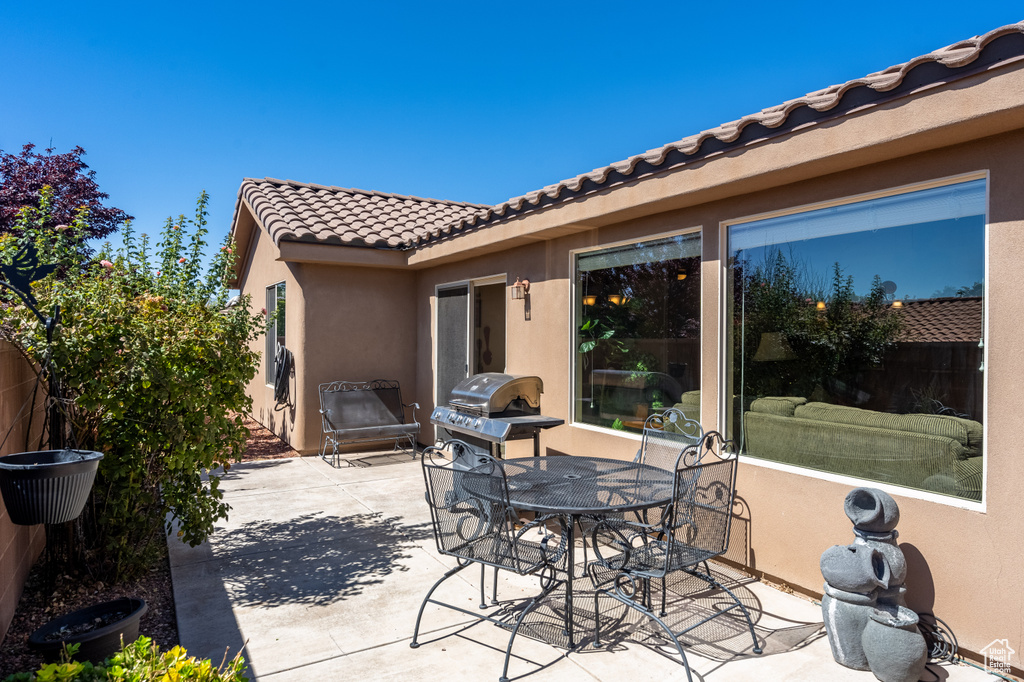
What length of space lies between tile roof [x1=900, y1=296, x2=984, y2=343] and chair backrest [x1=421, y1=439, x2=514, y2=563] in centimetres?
270

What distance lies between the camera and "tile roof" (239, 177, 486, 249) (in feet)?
29.4

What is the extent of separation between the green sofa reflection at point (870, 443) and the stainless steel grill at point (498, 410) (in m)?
2.23

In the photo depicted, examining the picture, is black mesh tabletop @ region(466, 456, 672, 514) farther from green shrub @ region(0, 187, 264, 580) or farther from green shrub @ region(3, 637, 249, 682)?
green shrub @ region(0, 187, 264, 580)

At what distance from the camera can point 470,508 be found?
3695 mm

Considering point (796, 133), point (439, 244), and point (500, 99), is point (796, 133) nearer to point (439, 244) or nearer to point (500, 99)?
point (439, 244)

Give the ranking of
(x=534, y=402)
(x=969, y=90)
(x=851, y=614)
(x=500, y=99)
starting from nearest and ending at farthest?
(x=969, y=90) < (x=851, y=614) < (x=534, y=402) < (x=500, y=99)

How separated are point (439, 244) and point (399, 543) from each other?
444cm

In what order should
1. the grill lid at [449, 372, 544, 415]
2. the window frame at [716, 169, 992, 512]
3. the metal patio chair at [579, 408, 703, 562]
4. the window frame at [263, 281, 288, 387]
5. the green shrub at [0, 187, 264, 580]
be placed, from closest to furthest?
the window frame at [716, 169, 992, 512] < the green shrub at [0, 187, 264, 580] < the metal patio chair at [579, 408, 703, 562] < the grill lid at [449, 372, 544, 415] < the window frame at [263, 281, 288, 387]

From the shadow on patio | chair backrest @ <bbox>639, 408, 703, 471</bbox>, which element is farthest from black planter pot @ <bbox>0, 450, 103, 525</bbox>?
chair backrest @ <bbox>639, 408, 703, 471</bbox>

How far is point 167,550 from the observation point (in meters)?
5.08

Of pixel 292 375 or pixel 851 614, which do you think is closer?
pixel 851 614

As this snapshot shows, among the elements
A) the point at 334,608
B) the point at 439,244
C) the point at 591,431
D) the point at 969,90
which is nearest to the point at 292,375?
the point at 439,244
